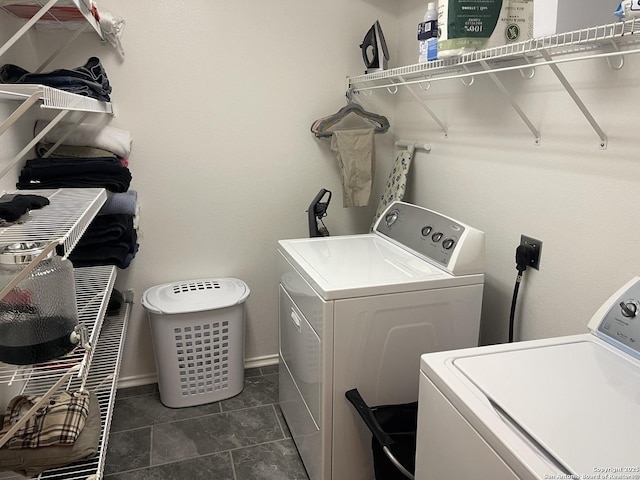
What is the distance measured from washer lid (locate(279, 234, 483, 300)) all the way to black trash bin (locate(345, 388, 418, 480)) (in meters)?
0.38

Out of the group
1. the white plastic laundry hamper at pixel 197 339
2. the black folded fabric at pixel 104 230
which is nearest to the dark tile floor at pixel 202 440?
the white plastic laundry hamper at pixel 197 339

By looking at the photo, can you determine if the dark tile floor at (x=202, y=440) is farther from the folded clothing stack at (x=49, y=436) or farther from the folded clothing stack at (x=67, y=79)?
the folded clothing stack at (x=67, y=79)

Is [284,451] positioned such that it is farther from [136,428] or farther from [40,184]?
[40,184]

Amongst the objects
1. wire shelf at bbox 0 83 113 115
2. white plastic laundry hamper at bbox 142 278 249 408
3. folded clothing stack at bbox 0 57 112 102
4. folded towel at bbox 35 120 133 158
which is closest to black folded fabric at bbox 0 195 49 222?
wire shelf at bbox 0 83 113 115

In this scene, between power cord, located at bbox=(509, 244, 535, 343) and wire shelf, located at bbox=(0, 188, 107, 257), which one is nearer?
wire shelf, located at bbox=(0, 188, 107, 257)

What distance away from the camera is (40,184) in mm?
1897

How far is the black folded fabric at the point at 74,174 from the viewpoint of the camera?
190 cm

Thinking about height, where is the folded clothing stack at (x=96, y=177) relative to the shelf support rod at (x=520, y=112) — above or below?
below

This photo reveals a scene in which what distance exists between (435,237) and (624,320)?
782 millimetres

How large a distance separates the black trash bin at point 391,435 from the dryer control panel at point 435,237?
531 mm

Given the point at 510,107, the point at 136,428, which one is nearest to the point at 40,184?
the point at 136,428

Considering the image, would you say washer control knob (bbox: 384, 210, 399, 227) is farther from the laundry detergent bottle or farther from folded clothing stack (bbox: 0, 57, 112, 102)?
folded clothing stack (bbox: 0, 57, 112, 102)

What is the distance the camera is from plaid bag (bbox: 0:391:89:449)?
127 centimetres

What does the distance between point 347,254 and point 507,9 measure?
3.40ft
